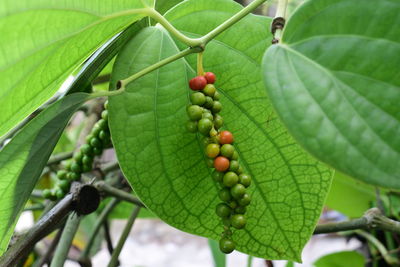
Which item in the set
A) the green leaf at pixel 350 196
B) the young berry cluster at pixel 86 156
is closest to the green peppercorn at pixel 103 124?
the young berry cluster at pixel 86 156

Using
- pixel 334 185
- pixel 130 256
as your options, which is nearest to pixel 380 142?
pixel 334 185

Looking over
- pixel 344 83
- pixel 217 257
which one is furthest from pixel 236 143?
pixel 217 257

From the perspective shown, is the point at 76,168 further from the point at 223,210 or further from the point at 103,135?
the point at 223,210

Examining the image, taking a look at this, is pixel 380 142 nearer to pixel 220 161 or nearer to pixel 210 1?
pixel 220 161

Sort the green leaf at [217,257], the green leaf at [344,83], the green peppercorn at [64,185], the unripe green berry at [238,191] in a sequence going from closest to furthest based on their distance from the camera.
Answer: the green leaf at [344,83] < the unripe green berry at [238,191] < the green peppercorn at [64,185] < the green leaf at [217,257]

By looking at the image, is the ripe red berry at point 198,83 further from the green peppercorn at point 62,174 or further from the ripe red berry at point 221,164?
the green peppercorn at point 62,174

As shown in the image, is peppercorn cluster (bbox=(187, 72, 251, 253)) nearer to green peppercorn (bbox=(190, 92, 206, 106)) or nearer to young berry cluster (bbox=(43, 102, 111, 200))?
green peppercorn (bbox=(190, 92, 206, 106))
